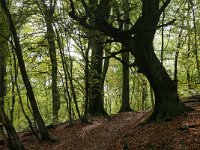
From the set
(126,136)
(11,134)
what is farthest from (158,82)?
(11,134)

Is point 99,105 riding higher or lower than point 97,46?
lower

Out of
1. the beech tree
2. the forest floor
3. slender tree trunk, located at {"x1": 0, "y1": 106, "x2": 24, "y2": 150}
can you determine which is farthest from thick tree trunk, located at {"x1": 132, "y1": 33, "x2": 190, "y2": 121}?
slender tree trunk, located at {"x1": 0, "y1": 106, "x2": 24, "y2": 150}

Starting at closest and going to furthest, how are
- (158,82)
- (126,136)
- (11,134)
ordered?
(126,136) → (11,134) → (158,82)

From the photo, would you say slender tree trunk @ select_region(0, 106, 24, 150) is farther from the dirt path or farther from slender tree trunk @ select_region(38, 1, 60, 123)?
slender tree trunk @ select_region(38, 1, 60, 123)

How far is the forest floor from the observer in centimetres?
930

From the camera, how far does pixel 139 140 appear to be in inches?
407

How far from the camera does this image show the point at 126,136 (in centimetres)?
1147

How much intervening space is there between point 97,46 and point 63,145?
327 inches

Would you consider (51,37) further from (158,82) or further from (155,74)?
(158,82)

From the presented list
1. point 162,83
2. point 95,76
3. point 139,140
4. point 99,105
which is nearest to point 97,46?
point 95,76

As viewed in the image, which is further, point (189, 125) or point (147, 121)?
point (147, 121)

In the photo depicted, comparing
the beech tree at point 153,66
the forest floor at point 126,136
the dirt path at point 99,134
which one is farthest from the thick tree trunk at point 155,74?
the dirt path at point 99,134

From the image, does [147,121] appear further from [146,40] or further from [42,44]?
[42,44]

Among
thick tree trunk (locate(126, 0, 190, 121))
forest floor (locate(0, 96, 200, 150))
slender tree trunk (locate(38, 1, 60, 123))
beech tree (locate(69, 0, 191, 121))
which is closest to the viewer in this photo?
forest floor (locate(0, 96, 200, 150))
